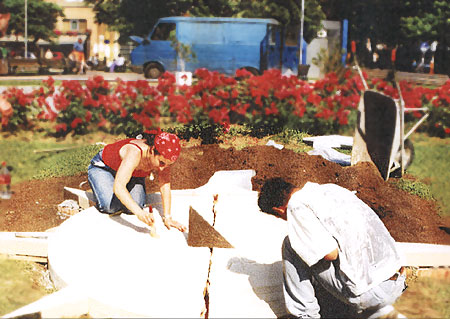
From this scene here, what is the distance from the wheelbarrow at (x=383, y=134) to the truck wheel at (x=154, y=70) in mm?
1607

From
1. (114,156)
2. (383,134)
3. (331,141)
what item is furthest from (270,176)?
(114,156)

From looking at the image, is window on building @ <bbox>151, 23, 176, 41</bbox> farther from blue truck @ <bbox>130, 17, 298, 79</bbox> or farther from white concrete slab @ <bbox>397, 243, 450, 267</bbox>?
white concrete slab @ <bbox>397, 243, 450, 267</bbox>

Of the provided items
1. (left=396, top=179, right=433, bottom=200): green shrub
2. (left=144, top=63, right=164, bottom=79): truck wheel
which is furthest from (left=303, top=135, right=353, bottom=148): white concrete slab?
(left=144, top=63, right=164, bottom=79): truck wheel

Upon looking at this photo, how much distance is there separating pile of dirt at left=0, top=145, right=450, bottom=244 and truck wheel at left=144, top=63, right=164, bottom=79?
2.45 ft

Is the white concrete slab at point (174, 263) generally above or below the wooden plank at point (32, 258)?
above

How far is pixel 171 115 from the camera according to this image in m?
5.06

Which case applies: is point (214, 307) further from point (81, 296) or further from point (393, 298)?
point (393, 298)

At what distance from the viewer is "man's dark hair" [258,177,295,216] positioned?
10.7 feet

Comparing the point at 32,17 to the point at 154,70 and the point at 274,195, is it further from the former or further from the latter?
the point at 274,195

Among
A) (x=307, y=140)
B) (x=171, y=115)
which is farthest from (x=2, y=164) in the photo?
(x=307, y=140)

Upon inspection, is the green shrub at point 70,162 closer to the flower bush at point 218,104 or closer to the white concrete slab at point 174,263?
the flower bush at point 218,104

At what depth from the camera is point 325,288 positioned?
320 cm

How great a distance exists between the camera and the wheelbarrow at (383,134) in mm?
4793

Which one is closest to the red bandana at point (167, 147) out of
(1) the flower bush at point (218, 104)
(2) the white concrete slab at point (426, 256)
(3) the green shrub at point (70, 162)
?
(1) the flower bush at point (218, 104)
